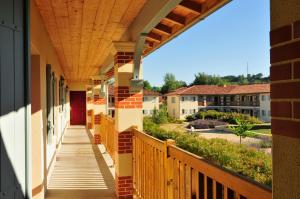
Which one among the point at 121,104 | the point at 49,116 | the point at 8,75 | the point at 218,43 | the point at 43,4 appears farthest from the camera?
the point at 218,43

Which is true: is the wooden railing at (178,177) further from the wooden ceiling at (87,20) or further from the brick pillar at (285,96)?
the wooden ceiling at (87,20)

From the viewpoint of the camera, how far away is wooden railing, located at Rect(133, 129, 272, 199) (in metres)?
1.87

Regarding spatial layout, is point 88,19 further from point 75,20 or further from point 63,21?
point 63,21

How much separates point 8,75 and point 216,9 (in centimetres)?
211

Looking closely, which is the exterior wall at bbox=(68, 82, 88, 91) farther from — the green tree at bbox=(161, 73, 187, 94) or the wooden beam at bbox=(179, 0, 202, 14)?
the green tree at bbox=(161, 73, 187, 94)

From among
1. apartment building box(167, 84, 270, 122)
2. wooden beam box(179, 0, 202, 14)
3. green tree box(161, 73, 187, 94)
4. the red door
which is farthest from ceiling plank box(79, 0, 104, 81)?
green tree box(161, 73, 187, 94)

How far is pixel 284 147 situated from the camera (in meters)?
1.29

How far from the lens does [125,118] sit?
526 cm

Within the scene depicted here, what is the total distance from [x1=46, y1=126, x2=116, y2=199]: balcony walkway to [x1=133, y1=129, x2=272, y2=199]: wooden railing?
3.31 feet

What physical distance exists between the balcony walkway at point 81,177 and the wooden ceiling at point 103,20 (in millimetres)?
2688

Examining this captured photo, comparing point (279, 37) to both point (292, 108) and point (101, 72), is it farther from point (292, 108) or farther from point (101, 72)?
point (101, 72)

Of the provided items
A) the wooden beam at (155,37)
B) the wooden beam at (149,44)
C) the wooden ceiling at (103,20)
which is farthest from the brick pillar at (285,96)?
the wooden beam at (149,44)

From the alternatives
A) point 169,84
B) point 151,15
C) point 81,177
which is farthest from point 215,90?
point 151,15

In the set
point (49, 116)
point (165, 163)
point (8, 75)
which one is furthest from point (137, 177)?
Answer: point (8, 75)
